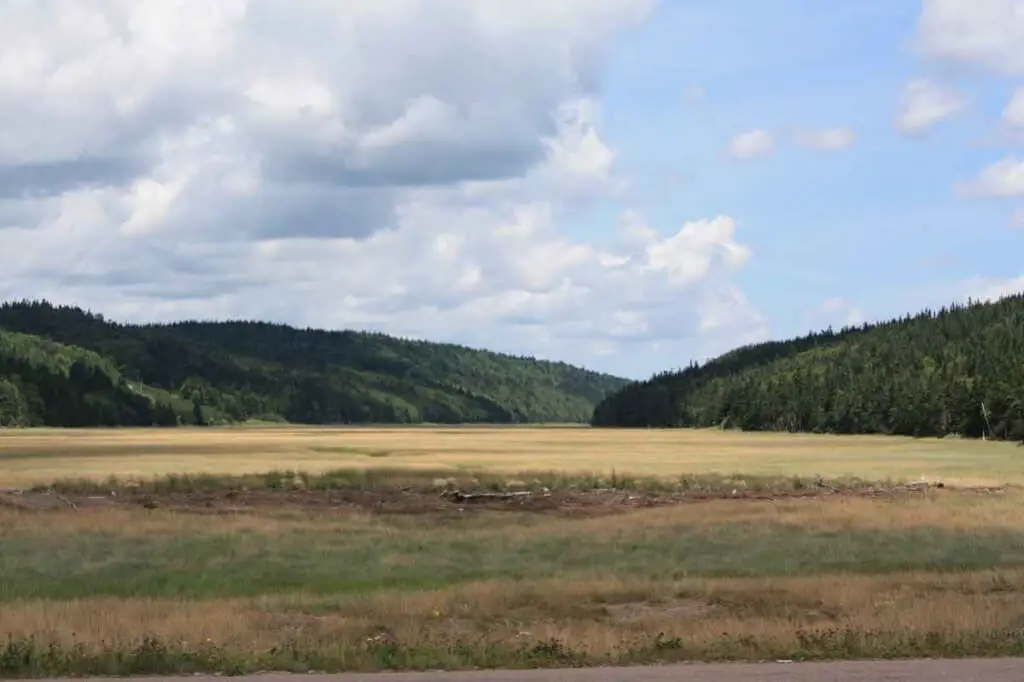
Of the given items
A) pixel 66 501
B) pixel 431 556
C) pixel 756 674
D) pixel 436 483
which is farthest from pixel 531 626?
pixel 436 483

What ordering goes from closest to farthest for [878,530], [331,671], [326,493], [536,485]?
[331,671]
[878,530]
[326,493]
[536,485]

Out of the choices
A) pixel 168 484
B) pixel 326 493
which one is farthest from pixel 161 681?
pixel 168 484

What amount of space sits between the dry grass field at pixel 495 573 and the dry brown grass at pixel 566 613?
80mm

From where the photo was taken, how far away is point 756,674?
1437 centimetres

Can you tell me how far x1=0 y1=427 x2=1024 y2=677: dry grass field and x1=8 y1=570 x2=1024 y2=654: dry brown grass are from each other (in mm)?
80

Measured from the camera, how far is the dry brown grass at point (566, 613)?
1869 centimetres

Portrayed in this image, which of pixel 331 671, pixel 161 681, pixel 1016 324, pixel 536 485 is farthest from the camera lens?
pixel 1016 324

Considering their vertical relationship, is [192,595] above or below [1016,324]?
below

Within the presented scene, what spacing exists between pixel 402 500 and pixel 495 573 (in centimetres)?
2641

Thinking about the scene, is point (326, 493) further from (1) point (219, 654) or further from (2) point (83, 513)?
(1) point (219, 654)

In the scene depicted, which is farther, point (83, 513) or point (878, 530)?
point (83, 513)

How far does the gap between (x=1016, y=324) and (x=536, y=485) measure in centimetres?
15399

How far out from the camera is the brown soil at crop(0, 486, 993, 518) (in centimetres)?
4894

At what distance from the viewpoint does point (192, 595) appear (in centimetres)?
2519
